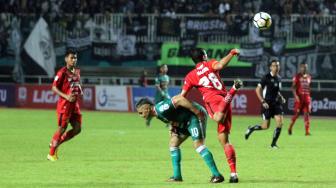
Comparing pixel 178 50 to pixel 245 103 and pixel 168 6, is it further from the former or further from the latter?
pixel 245 103

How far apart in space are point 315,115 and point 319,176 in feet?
80.4

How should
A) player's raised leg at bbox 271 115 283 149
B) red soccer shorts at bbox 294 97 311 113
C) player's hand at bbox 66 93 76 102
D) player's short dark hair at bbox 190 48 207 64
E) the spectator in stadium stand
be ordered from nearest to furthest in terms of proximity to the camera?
player's short dark hair at bbox 190 48 207 64, player's hand at bbox 66 93 76 102, player's raised leg at bbox 271 115 283 149, red soccer shorts at bbox 294 97 311 113, the spectator in stadium stand

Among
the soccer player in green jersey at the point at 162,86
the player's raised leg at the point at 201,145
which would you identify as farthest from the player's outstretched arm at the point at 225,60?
the soccer player in green jersey at the point at 162,86

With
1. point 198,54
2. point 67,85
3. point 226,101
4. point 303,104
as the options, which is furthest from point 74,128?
point 303,104

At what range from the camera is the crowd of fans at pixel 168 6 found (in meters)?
42.4

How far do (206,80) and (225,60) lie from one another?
1.07 metres

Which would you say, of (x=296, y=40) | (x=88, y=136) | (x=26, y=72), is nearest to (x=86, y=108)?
(x=26, y=72)

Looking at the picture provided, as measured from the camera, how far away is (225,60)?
14141 mm

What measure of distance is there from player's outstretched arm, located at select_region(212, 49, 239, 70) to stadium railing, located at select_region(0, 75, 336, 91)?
2528cm

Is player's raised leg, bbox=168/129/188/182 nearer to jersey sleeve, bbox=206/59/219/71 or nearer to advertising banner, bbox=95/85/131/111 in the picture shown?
jersey sleeve, bbox=206/59/219/71

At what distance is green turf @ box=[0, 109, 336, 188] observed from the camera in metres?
14.9

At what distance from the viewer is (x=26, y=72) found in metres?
45.2

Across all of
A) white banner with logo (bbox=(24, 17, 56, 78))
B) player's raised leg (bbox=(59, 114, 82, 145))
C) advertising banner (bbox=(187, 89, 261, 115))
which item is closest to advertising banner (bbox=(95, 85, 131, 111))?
white banner with logo (bbox=(24, 17, 56, 78))

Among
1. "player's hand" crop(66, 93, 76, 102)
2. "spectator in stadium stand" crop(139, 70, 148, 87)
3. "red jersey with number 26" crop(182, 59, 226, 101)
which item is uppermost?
"red jersey with number 26" crop(182, 59, 226, 101)
